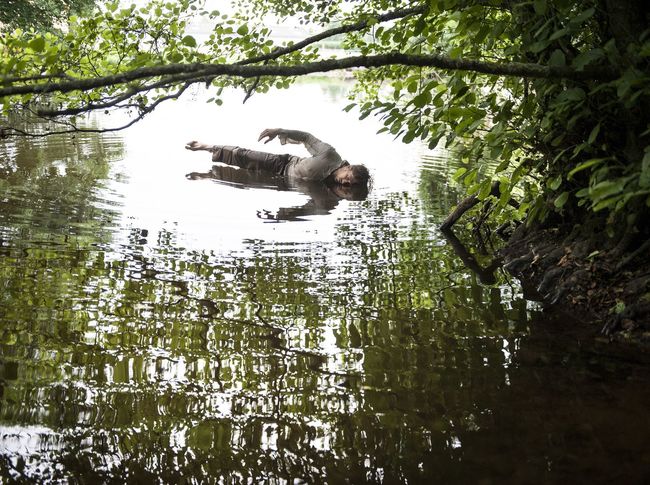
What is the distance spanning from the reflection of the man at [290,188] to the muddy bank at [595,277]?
401cm

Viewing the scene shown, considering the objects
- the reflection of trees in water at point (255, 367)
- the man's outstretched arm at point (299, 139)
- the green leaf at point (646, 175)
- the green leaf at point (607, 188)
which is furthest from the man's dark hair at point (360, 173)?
the green leaf at point (646, 175)

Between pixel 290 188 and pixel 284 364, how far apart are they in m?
8.90

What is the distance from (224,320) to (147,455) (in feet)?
6.89

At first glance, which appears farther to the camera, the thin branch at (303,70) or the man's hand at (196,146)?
the man's hand at (196,146)

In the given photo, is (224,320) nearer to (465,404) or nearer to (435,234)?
(465,404)

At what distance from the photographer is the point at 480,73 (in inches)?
234

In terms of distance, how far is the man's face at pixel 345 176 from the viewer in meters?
13.2

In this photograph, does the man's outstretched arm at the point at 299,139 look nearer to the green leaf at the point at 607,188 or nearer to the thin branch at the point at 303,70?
the thin branch at the point at 303,70

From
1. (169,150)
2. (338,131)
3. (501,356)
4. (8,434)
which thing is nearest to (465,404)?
(501,356)

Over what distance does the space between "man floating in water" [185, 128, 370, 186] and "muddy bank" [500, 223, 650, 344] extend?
6002 mm

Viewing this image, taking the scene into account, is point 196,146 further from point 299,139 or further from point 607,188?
point 607,188

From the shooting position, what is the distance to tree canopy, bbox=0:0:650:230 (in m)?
4.07

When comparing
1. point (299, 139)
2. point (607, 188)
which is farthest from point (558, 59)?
point (299, 139)

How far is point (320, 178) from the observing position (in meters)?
14.1
